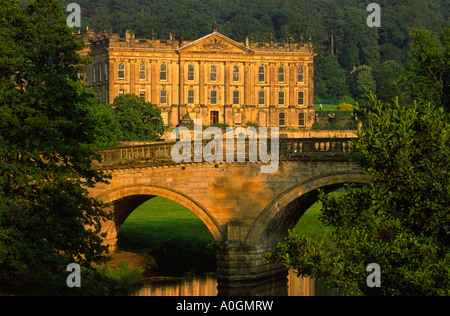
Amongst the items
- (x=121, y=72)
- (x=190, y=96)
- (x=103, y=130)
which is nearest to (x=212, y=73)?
(x=190, y=96)

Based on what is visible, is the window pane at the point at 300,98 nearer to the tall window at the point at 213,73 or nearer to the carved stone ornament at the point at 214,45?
the tall window at the point at 213,73

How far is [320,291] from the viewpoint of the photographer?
41281 mm

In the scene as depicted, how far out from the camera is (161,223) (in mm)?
51906

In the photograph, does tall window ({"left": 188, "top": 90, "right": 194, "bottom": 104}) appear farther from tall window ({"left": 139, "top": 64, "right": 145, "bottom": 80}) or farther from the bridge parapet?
the bridge parapet

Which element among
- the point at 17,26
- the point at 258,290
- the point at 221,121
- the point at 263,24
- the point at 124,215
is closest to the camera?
the point at 17,26

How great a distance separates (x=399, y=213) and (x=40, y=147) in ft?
41.9

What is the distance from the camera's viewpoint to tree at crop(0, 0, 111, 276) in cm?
3131

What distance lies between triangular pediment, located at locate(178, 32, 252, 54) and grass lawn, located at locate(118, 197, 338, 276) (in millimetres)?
59381

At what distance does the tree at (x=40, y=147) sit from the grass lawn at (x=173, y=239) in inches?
418

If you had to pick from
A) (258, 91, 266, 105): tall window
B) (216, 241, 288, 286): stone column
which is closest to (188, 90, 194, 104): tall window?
(258, 91, 266, 105): tall window

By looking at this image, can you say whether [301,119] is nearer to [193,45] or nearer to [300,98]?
[300,98]
